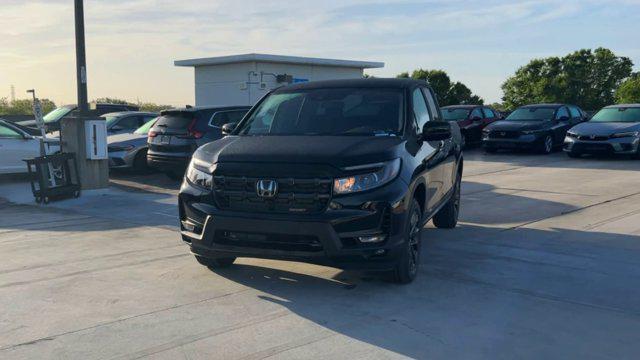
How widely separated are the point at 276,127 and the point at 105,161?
6.79 metres

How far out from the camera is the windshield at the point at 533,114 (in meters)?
19.5

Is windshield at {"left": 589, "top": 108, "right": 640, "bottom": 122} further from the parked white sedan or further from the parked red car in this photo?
the parked white sedan

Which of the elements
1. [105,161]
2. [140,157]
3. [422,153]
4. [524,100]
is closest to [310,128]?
[422,153]

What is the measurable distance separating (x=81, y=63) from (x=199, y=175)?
25.8ft

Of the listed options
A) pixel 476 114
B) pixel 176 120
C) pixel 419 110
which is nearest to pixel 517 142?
pixel 476 114

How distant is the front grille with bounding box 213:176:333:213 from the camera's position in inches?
197

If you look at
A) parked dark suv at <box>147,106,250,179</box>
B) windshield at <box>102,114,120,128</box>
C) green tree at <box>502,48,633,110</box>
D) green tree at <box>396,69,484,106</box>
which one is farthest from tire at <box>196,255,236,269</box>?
green tree at <box>502,48,633,110</box>

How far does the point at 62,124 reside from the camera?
1207 centimetres

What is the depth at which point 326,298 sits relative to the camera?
5.26 meters

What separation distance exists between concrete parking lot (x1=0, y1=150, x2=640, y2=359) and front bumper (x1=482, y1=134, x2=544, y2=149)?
9.91m

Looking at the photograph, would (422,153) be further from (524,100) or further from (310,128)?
(524,100)

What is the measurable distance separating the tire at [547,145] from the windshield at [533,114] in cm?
78

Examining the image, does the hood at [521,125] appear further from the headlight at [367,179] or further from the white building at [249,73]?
the headlight at [367,179]

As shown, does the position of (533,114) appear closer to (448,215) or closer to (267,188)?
(448,215)
